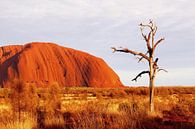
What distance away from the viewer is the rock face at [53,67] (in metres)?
94.9

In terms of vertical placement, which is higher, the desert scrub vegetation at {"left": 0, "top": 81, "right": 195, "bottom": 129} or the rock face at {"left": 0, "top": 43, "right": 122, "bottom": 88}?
the rock face at {"left": 0, "top": 43, "right": 122, "bottom": 88}

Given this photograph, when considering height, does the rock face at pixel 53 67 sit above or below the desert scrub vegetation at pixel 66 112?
above

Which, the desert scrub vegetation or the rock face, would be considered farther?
the rock face

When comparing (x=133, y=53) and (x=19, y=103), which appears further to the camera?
(x=19, y=103)

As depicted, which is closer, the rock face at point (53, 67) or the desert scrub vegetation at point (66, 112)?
the desert scrub vegetation at point (66, 112)

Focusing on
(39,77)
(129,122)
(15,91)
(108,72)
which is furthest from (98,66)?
(129,122)

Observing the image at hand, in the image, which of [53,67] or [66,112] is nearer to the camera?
[66,112]

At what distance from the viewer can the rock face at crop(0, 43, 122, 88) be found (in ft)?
311

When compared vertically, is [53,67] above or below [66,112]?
above

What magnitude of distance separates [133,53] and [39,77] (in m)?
80.4

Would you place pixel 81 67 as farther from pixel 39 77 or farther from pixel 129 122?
pixel 129 122

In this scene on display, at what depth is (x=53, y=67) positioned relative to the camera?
9969cm

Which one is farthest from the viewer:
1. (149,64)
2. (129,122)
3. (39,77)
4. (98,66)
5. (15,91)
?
(98,66)

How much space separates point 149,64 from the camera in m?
17.5
